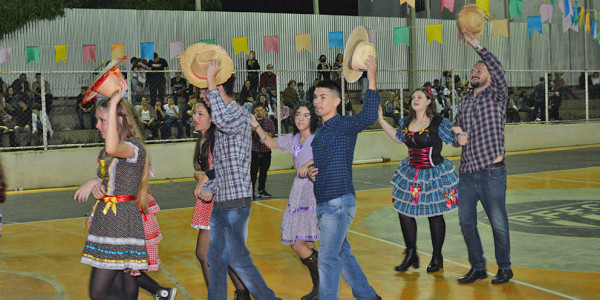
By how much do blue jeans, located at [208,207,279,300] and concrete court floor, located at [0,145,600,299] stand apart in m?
1.06

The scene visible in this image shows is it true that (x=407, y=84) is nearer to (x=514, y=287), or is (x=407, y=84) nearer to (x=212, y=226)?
(x=514, y=287)

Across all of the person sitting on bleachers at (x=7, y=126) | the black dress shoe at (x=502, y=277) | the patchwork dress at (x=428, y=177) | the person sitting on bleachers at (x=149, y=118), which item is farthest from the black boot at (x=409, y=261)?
the person sitting on bleachers at (x=7, y=126)

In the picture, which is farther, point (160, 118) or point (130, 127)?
point (160, 118)

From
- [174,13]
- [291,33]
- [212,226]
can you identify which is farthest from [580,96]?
[212,226]

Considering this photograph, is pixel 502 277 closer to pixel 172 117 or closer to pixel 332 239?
pixel 332 239

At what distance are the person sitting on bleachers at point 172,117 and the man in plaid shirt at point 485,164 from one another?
35.9 ft

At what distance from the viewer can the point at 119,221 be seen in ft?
14.8

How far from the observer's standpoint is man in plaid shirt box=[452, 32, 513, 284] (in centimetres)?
619

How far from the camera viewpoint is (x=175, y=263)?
7.41 m

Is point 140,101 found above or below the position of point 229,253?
above

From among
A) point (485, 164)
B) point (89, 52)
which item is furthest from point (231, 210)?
point (89, 52)

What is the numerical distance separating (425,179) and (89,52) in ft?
49.5

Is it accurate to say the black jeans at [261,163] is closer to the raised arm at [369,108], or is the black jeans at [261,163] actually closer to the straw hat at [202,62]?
the straw hat at [202,62]

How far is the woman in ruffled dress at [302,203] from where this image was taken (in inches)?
226
